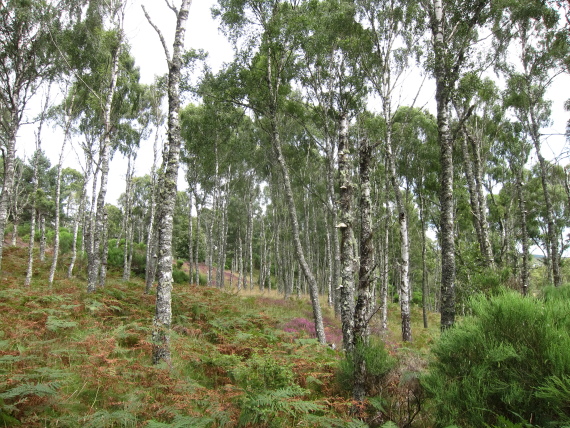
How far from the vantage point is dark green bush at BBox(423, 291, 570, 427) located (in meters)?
3.03

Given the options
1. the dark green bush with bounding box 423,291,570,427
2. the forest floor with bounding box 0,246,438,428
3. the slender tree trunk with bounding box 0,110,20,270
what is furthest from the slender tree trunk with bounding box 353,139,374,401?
the slender tree trunk with bounding box 0,110,20,270

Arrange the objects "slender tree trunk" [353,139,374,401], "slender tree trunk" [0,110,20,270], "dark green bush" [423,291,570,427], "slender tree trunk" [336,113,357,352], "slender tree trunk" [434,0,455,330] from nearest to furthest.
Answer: "dark green bush" [423,291,570,427]
"slender tree trunk" [353,139,374,401]
"slender tree trunk" [336,113,357,352]
"slender tree trunk" [434,0,455,330]
"slender tree trunk" [0,110,20,270]

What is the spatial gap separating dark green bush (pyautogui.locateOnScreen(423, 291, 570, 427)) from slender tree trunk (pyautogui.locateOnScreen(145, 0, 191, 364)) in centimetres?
422

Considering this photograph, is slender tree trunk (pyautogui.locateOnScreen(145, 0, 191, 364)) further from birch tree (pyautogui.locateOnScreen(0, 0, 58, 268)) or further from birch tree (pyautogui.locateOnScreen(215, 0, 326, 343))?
birch tree (pyautogui.locateOnScreen(0, 0, 58, 268))

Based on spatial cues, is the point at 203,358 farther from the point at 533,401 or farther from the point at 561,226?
the point at 561,226

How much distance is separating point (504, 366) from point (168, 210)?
563 centimetres

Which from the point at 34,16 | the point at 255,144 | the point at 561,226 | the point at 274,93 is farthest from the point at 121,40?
the point at 561,226

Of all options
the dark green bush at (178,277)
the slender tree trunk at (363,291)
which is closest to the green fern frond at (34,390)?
the slender tree trunk at (363,291)

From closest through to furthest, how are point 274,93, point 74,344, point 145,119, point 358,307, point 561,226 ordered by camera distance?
point 358,307, point 74,344, point 274,93, point 145,119, point 561,226

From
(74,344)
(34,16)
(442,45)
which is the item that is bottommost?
(74,344)

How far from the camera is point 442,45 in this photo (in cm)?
841

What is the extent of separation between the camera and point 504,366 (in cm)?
342

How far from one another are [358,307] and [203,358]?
2929 millimetres

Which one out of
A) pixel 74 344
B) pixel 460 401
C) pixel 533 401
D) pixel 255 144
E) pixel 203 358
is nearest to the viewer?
pixel 533 401
